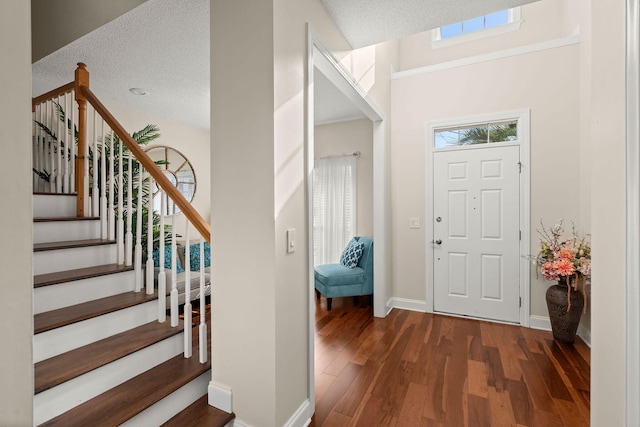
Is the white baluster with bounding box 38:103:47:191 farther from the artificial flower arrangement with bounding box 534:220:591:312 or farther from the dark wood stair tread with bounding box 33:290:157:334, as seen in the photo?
the artificial flower arrangement with bounding box 534:220:591:312

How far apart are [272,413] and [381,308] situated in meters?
2.19

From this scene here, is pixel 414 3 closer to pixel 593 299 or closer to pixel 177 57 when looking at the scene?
pixel 593 299

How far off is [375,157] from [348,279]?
1.58 meters

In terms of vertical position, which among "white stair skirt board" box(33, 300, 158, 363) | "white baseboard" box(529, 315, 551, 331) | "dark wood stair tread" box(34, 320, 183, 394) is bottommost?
"white baseboard" box(529, 315, 551, 331)

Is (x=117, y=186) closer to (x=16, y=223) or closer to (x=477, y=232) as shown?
(x=16, y=223)

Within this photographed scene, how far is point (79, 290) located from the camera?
183cm

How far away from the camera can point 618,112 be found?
1006mm

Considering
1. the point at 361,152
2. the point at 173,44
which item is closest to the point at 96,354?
the point at 173,44

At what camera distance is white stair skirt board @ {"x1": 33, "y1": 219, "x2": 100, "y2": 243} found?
211 centimetres

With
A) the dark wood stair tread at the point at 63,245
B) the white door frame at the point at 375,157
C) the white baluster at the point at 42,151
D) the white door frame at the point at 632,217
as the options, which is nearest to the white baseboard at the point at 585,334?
the white door frame at the point at 375,157

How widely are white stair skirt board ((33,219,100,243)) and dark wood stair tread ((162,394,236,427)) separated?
166 cm

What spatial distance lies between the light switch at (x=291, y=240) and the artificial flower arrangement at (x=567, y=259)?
2610 mm

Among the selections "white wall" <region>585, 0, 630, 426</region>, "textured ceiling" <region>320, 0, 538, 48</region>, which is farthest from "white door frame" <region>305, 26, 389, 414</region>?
"white wall" <region>585, 0, 630, 426</region>

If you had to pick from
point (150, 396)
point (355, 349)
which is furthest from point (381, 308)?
point (150, 396)
